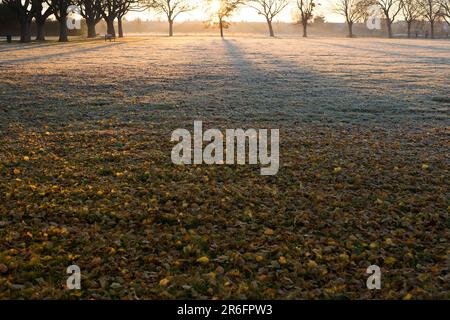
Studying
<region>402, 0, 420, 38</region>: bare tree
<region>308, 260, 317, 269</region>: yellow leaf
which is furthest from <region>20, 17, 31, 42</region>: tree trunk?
<region>402, 0, 420, 38</region>: bare tree

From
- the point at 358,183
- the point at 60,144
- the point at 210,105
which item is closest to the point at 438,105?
the point at 210,105

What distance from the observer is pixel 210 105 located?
1437cm

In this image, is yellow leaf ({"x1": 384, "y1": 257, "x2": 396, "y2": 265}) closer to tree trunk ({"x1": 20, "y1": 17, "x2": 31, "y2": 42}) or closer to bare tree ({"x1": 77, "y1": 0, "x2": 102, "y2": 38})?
tree trunk ({"x1": 20, "y1": 17, "x2": 31, "y2": 42})

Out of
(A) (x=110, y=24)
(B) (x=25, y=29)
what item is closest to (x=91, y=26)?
(A) (x=110, y=24)

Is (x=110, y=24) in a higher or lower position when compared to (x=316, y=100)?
higher

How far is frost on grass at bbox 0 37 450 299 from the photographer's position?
4855mm

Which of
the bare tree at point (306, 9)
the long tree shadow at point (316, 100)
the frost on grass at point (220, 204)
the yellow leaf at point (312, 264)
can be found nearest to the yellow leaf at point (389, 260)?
the frost on grass at point (220, 204)

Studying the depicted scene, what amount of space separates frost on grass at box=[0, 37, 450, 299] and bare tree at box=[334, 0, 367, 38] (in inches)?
3305

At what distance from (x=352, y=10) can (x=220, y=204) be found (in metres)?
95.9

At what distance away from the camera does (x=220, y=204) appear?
266 inches

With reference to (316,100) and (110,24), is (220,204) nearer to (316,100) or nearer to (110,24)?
(316,100)

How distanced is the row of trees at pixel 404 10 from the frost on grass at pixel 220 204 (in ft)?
277
